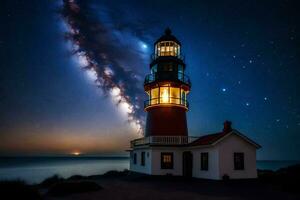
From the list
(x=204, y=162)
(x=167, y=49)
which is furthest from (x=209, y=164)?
(x=167, y=49)

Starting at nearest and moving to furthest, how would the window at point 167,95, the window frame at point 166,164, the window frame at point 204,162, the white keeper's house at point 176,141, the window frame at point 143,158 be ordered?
the white keeper's house at point 176,141, the window frame at point 204,162, the window frame at point 166,164, the window frame at point 143,158, the window at point 167,95

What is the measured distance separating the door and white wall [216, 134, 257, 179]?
365 cm

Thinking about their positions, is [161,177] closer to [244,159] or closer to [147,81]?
[244,159]

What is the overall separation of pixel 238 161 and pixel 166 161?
19.3 ft

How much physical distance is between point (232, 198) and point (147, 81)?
15991mm

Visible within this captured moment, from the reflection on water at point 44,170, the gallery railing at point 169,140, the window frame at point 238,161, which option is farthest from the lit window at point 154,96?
the reflection on water at point 44,170

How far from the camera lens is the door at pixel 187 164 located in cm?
2280

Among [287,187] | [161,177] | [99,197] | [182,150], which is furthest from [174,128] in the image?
[99,197]

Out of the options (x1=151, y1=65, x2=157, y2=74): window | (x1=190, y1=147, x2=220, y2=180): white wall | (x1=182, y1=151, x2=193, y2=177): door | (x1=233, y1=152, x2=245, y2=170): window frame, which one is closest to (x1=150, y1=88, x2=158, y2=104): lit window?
(x1=151, y1=65, x2=157, y2=74): window

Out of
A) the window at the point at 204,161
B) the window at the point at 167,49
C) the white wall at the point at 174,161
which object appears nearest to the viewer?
the window at the point at 204,161

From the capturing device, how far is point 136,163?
27.3 metres

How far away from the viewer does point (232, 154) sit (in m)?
20.1

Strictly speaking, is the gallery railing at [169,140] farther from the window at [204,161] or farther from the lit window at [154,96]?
the lit window at [154,96]

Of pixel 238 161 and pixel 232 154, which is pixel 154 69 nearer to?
pixel 232 154
